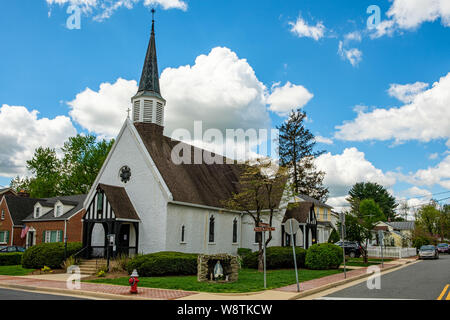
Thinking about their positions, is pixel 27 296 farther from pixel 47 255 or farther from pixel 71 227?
pixel 71 227

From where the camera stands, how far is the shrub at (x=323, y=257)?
2378 centimetres

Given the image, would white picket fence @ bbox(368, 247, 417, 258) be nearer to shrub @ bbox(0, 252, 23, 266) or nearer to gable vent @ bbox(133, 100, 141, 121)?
gable vent @ bbox(133, 100, 141, 121)

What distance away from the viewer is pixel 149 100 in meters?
28.6

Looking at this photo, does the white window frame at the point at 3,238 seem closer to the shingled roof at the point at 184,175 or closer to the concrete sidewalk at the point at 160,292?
the shingled roof at the point at 184,175

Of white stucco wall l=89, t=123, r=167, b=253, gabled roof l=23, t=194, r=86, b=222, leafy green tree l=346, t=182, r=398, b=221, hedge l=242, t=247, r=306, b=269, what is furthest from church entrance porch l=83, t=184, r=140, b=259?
leafy green tree l=346, t=182, r=398, b=221

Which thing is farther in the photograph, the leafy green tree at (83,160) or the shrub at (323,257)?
the leafy green tree at (83,160)

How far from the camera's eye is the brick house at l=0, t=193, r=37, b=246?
44.1 metres

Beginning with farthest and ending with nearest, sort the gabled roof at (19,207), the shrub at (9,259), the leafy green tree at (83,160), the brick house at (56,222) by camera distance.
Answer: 1. the leafy green tree at (83,160)
2. the gabled roof at (19,207)
3. the brick house at (56,222)
4. the shrub at (9,259)

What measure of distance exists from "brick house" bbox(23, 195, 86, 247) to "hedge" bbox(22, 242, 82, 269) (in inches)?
593

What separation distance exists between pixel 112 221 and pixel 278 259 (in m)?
10.5

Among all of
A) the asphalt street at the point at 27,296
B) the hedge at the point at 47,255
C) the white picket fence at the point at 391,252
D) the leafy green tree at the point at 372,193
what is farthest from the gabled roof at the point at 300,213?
the leafy green tree at the point at 372,193

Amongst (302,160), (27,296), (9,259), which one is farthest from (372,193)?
(27,296)

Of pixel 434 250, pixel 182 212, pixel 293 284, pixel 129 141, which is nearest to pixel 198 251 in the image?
pixel 182 212
